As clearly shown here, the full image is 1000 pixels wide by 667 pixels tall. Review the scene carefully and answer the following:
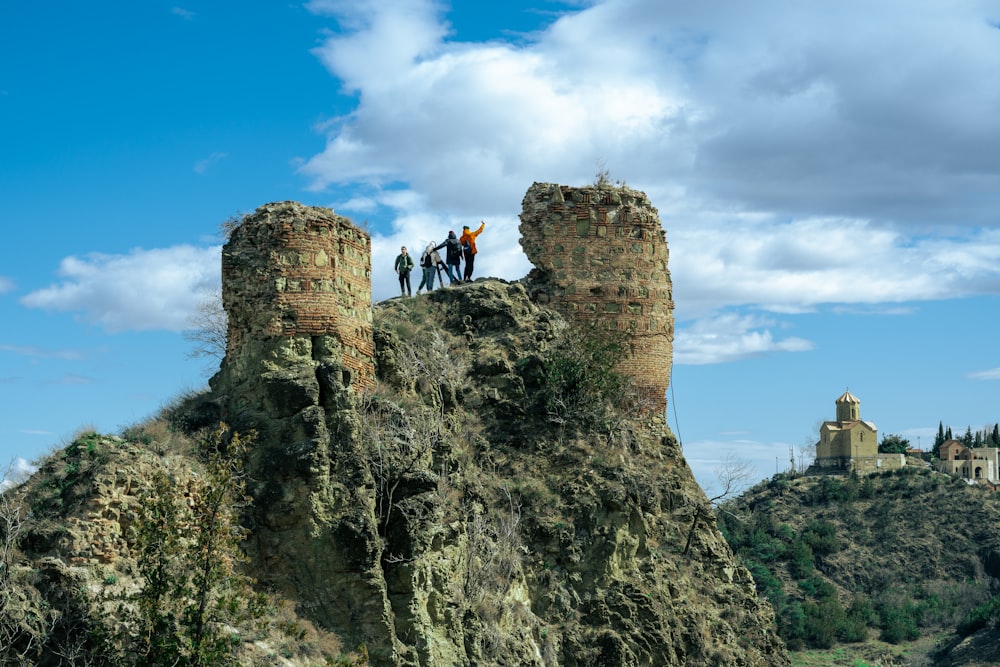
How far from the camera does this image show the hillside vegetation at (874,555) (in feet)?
229

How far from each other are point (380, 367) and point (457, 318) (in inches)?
133

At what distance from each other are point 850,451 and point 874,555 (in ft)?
65.0

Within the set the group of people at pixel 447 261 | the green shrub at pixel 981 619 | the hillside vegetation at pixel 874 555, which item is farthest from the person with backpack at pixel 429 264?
the green shrub at pixel 981 619

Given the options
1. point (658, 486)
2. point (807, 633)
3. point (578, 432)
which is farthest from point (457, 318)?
point (807, 633)

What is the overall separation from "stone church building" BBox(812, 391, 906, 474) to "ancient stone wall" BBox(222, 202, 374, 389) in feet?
283

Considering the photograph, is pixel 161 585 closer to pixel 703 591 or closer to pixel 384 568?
pixel 384 568

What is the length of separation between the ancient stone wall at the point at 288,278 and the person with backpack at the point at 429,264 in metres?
5.72

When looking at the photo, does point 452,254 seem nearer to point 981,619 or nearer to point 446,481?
point 446,481

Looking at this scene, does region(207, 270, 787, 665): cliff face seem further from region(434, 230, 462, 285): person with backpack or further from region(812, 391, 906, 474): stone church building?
region(812, 391, 906, 474): stone church building

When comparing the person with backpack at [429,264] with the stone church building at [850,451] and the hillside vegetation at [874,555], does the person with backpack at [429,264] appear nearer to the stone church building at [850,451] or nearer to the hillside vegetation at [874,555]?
the hillside vegetation at [874,555]

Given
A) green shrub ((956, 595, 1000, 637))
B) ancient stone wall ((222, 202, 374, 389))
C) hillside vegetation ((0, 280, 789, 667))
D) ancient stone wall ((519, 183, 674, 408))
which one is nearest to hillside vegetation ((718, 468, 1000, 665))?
green shrub ((956, 595, 1000, 637))

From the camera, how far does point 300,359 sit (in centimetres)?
1809

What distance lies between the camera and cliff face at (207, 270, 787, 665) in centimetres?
1731

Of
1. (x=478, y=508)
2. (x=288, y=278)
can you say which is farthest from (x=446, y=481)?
(x=288, y=278)
